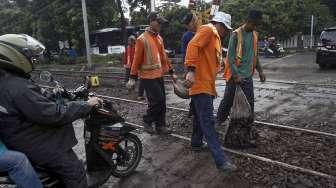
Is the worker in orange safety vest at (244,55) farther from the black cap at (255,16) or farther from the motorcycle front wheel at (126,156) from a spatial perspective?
the motorcycle front wheel at (126,156)

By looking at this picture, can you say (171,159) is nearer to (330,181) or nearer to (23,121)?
(330,181)

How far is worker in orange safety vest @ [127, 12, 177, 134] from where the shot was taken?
6672 millimetres

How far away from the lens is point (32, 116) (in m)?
3.18

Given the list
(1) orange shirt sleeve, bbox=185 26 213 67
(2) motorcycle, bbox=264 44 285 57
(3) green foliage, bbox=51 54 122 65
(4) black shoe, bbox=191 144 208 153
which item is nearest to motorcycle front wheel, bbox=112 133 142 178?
(4) black shoe, bbox=191 144 208 153

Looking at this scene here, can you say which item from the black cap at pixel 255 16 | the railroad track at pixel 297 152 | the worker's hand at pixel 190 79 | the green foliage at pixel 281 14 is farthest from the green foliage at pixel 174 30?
the worker's hand at pixel 190 79

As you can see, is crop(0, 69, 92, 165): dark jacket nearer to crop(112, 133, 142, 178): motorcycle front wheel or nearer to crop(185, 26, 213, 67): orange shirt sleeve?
crop(112, 133, 142, 178): motorcycle front wheel

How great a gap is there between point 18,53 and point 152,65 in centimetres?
361

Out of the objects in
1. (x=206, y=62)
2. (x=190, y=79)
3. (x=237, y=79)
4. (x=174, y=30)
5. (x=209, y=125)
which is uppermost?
(x=174, y=30)

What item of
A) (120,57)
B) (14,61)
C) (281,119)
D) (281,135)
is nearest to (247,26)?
(281,135)

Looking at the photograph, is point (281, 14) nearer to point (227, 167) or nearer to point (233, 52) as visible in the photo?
point (233, 52)

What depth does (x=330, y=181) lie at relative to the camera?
4.71 meters

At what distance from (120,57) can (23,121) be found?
27.9 m

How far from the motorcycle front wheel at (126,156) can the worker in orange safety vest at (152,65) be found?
1.54 metres

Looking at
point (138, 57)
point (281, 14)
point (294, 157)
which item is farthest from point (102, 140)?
point (281, 14)
